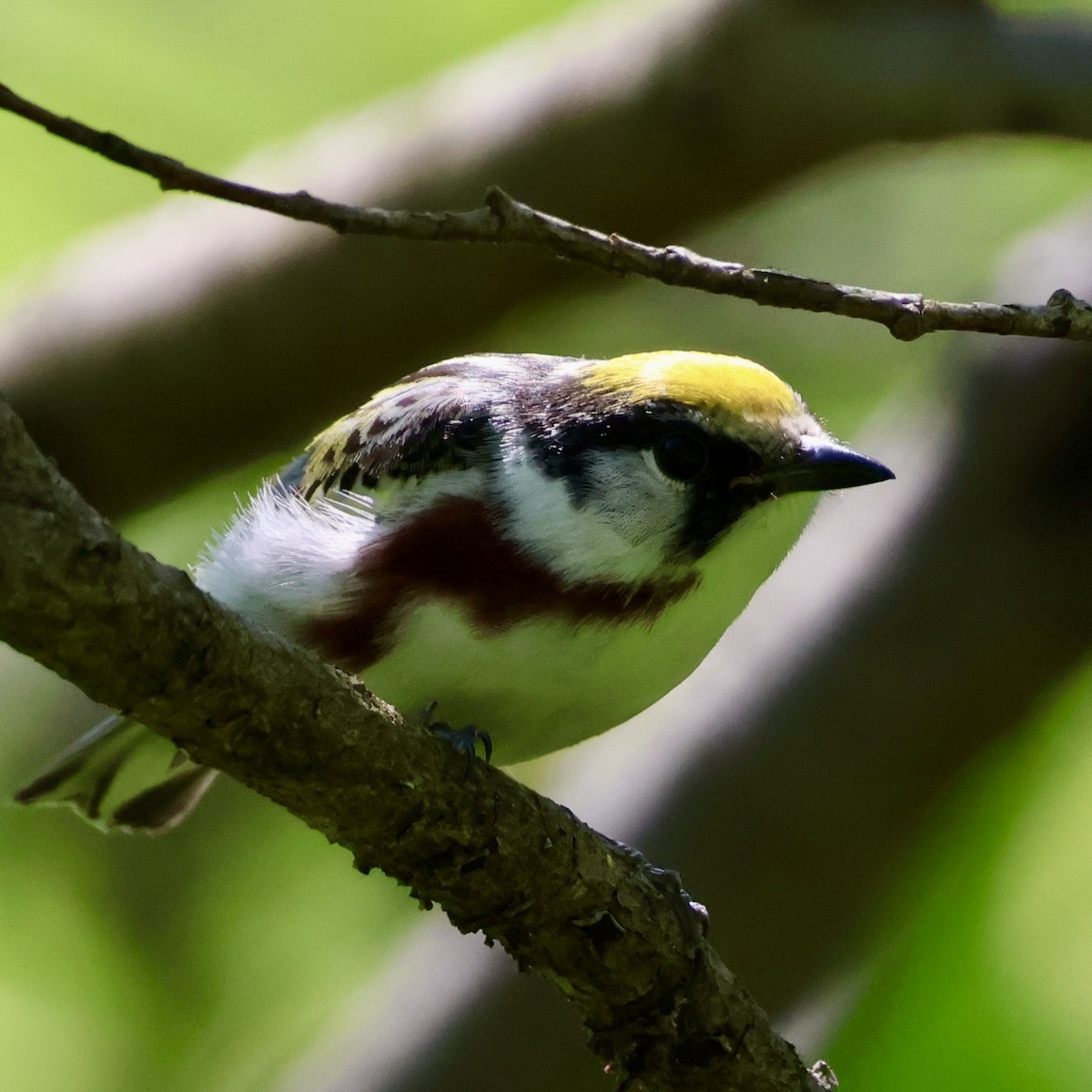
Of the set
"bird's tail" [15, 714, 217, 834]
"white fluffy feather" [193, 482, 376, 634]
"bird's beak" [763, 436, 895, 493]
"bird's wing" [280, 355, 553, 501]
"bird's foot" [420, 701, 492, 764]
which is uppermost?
"bird's beak" [763, 436, 895, 493]

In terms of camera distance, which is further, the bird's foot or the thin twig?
the bird's foot

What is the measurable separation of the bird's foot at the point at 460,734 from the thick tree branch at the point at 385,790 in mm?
44

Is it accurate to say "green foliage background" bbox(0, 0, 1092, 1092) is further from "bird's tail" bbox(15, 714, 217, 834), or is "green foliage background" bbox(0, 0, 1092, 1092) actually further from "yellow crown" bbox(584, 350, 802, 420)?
"yellow crown" bbox(584, 350, 802, 420)

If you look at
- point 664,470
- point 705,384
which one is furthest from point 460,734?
point 705,384

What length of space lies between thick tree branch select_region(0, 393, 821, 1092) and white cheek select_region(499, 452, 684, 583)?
428 millimetres

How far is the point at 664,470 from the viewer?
256cm

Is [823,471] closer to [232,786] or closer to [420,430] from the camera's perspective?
[420,430]

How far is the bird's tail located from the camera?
3.33 meters

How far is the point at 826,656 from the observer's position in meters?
3.80

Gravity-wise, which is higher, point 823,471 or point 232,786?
point 823,471

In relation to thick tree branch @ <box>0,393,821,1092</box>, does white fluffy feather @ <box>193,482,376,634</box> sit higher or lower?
higher

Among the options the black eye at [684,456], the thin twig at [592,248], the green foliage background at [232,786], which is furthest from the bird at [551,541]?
the green foliage background at [232,786]

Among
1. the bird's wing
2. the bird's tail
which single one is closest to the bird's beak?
the bird's wing

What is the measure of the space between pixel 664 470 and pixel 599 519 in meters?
0.15
